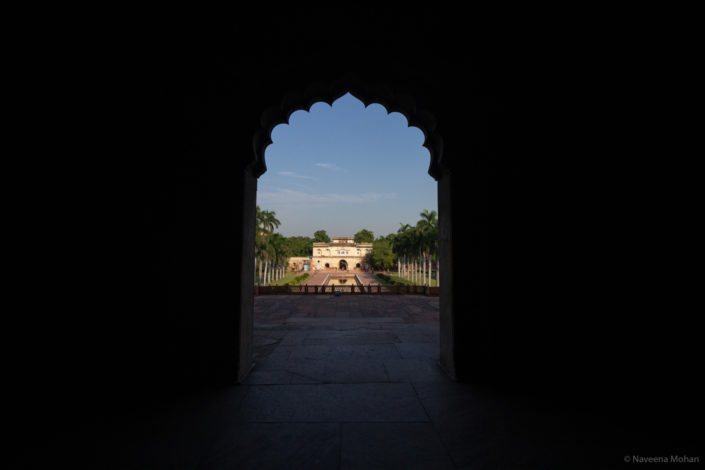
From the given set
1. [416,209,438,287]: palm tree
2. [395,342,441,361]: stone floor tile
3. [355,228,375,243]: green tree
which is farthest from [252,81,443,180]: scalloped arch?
[355,228,375,243]: green tree

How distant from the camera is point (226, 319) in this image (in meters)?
3.19

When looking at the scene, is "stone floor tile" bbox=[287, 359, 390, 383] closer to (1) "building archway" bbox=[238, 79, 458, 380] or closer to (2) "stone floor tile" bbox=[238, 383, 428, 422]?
(2) "stone floor tile" bbox=[238, 383, 428, 422]

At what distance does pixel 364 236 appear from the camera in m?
102

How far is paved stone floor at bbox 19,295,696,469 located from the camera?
1.94m

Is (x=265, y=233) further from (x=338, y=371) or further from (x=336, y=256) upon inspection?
(x=336, y=256)

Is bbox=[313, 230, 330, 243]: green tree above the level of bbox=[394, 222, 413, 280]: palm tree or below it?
above

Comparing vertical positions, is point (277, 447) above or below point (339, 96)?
below

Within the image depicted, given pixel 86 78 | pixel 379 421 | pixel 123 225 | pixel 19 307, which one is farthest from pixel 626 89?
pixel 19 307

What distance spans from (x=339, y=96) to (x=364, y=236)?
9862cm

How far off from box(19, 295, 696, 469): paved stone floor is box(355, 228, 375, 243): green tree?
97291 millimetres

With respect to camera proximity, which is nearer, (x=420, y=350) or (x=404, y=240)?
(x=420, y=350)

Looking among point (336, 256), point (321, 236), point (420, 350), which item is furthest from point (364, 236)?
point (420, 350)

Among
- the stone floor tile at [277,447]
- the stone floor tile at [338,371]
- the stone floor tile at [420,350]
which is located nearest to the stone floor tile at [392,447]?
the stone floor tile at [277,447]

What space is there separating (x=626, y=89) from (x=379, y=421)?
407 centimetres
